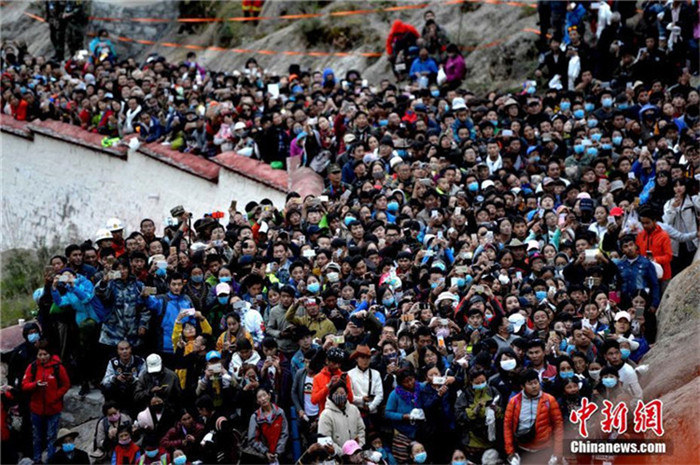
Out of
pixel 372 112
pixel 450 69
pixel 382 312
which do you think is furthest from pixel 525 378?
pixel 450 69

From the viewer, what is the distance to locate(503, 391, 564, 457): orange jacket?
12.4 metres

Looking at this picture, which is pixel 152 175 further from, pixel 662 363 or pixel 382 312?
pixel 662 363

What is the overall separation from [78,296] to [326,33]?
648 inches

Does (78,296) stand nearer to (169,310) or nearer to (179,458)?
(169,310)

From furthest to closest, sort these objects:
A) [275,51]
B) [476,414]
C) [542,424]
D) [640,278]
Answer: [275,51] → [640,278] → [476,414] → [542,424]

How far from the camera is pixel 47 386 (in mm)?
14789

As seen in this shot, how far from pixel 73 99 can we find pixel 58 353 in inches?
455

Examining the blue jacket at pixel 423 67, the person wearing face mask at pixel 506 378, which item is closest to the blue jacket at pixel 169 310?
the person wearing face mask at pixel 506 378

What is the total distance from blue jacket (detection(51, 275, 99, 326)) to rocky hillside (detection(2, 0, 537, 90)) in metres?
12.5

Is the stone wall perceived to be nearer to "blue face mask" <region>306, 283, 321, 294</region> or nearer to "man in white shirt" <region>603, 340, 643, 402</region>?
"blue face mask" <region>306, 283, 321, 294</region>

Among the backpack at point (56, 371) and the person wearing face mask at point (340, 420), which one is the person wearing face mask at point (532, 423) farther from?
the backpack at point (56, 371)

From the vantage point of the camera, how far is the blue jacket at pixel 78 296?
1555 centimetres

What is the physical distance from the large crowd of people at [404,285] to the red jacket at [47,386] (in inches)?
1.1

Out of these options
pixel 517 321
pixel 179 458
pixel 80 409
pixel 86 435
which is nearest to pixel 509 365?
pixel 517 321
